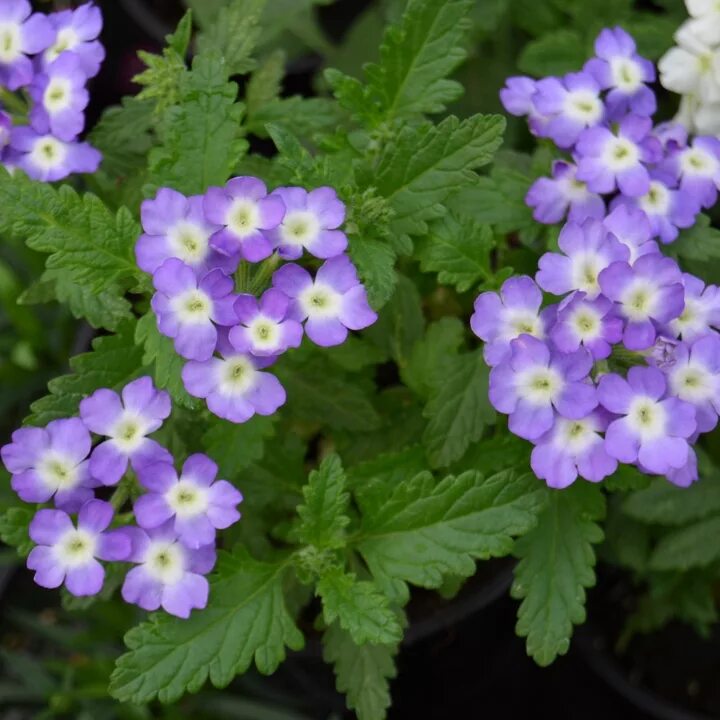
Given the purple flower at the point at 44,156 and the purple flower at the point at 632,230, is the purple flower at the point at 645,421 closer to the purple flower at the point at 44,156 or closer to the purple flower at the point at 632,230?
the purple flower at the point at 632,230

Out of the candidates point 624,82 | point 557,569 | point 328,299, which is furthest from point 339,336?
point 624,82

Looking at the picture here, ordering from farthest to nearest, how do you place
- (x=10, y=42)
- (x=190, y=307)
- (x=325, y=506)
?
(x=10, y=42) < (x=325, y=506) < (x=190, y=307)

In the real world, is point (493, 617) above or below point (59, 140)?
below

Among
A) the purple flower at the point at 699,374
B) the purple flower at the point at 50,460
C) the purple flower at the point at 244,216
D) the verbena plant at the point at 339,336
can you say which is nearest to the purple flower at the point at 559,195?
the verbena plant at the point at 339,336

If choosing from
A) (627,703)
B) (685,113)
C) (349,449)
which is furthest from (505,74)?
(627,703)

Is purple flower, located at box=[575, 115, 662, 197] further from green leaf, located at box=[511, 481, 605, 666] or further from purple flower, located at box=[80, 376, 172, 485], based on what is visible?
purple flower, located at box=[80, 376, 172, 485]

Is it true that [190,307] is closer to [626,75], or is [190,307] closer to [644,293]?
[644,293]

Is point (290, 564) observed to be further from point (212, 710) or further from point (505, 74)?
point (505, 74)
